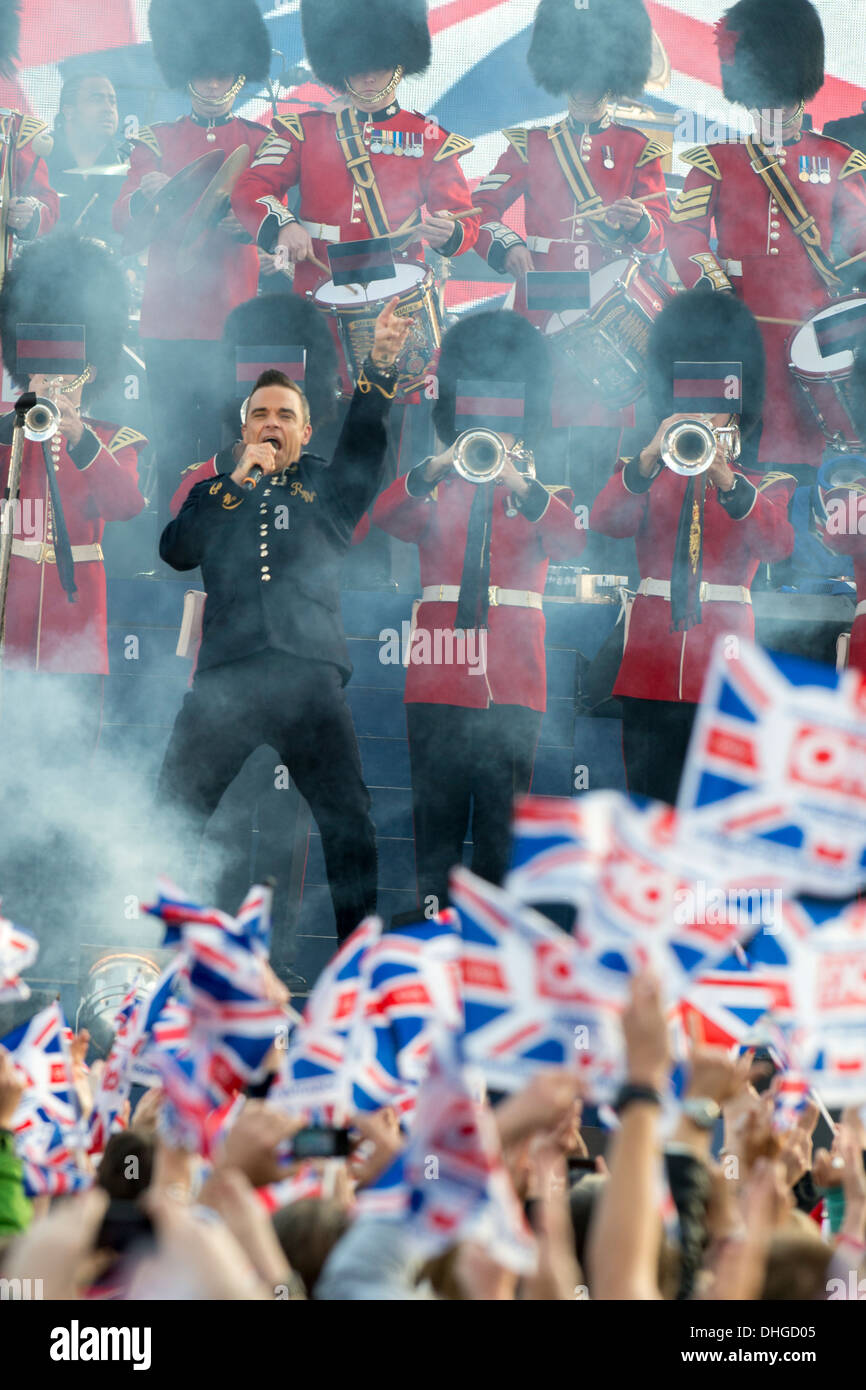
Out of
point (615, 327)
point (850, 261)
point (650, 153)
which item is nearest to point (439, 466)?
A: point (615, 327)

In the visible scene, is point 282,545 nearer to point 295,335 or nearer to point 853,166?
point 295,335

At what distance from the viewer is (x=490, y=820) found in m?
6.71

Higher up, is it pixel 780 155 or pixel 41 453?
pixel 780 155

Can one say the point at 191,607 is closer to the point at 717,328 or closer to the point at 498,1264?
the point at 717,328

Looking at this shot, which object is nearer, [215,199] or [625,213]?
[625,213]

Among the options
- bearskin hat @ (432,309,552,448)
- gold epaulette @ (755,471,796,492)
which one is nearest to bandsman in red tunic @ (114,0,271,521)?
bearskin hat @ (432,309,552,448)

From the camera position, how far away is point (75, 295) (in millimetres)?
8148

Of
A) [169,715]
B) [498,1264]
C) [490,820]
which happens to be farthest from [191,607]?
[498,1264]

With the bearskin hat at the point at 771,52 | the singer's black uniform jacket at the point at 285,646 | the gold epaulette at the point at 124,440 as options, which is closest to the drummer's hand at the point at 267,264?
the gold epaulette at the point at 124,440

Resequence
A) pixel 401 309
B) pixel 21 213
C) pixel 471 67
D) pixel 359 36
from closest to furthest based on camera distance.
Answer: pixel 401 309
pixel 21 213
pixel 359 36
pixel 471 67

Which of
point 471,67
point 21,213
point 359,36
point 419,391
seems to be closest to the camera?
point 419,391

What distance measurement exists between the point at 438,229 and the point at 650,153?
1077 millimetres

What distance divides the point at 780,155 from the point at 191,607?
3.24 metres

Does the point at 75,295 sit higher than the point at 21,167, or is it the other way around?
the point at 21,167
